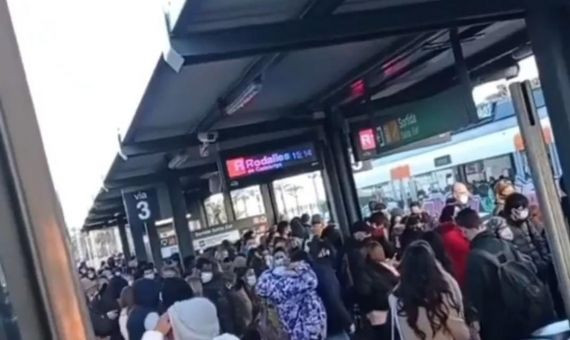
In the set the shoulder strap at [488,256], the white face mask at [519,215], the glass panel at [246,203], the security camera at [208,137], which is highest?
the security camera at [208,137]

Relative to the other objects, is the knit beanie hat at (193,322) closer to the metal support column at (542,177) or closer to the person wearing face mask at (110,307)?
the metal support column at (542,177)

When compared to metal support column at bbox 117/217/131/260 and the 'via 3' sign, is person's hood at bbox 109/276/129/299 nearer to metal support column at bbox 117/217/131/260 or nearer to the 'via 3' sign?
the 'via 3' sign

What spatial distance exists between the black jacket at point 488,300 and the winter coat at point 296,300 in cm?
213

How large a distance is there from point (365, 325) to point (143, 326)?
77.1 inches

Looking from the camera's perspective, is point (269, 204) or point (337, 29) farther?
point (269, 204)

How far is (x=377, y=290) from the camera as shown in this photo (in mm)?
7520

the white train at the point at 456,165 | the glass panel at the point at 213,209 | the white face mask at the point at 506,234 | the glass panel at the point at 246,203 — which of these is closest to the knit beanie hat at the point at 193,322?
the white face mask at the point at 506,234

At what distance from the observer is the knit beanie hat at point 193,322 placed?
4871 millimetres

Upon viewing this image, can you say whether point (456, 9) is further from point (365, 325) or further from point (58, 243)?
point (58, 243)

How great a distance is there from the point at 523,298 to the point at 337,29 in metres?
2.72

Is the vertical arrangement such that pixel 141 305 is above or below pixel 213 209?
below

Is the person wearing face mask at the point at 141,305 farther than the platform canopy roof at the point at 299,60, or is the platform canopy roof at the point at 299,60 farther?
the person wearing face mask at the point at 141,305

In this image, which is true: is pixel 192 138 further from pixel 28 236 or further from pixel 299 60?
pixel 28 236

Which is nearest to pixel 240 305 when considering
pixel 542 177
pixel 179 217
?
pixel 542 177
